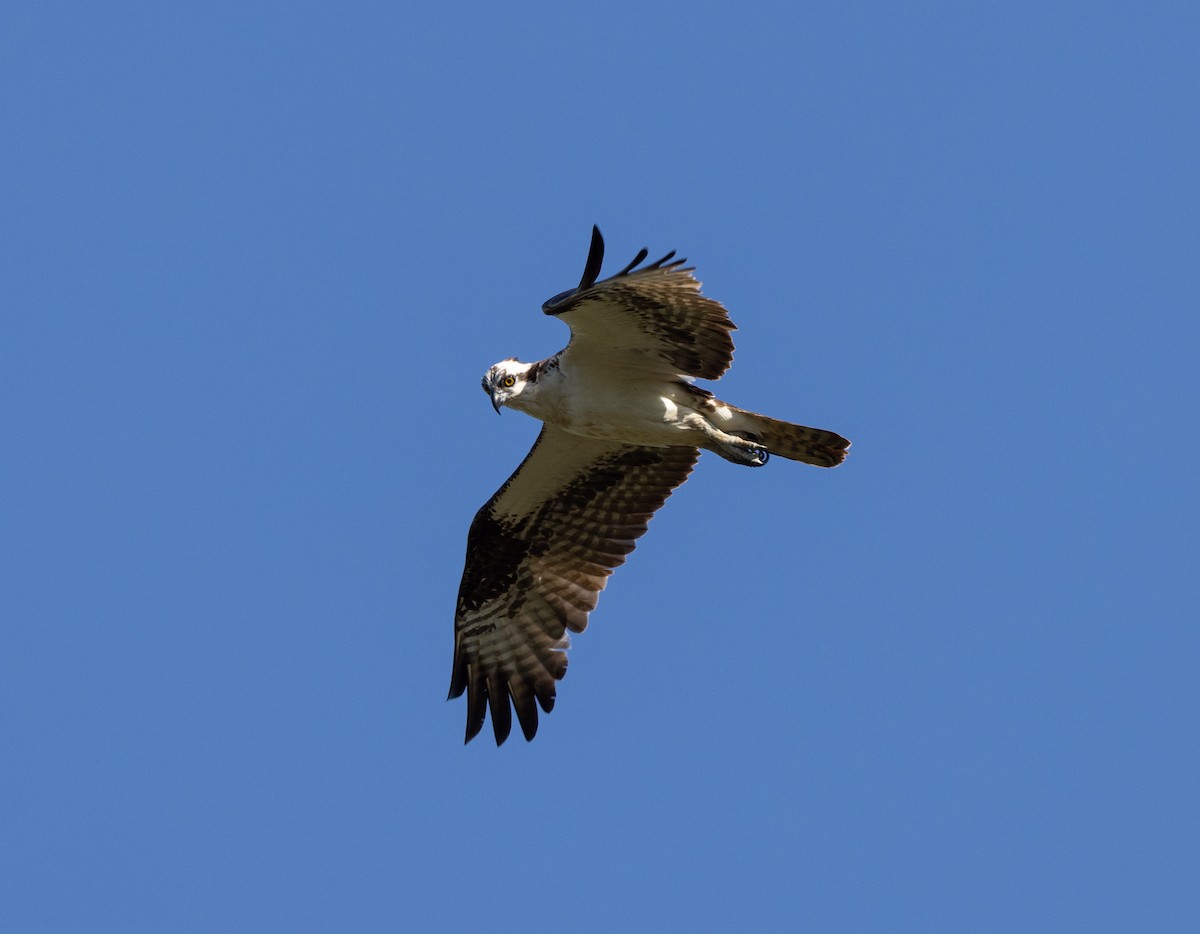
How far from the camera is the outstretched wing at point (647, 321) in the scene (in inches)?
419

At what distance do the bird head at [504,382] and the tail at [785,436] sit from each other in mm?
1434

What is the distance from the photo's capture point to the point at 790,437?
12.0m


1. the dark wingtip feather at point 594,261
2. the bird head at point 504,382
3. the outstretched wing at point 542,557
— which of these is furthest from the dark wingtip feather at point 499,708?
the dark wingtip feather at point 594,261

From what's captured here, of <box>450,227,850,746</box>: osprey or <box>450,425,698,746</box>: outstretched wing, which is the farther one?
<box>450,425,698,746</box>: outstretched wing

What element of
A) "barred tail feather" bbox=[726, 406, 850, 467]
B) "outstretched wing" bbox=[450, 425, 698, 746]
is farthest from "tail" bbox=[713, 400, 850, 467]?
"outstretched wing" bbox=[450, 425, 698, 746]

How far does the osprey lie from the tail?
0.03 feet

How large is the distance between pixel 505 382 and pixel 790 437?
208 centimetres

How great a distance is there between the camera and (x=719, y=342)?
11.3 meters

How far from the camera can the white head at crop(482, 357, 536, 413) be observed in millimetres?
11812

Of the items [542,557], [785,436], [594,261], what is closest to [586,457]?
[542,557]

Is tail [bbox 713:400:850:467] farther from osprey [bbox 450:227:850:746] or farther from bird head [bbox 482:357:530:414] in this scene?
bird head [bbox 482:357:530:414]

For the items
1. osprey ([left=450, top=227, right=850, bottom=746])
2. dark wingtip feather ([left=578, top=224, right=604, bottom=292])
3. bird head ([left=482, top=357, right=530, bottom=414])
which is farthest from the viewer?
bird head ([left=482, top=357, right=530, bottom=414])

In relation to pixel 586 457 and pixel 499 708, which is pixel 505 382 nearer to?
pixel 586 457

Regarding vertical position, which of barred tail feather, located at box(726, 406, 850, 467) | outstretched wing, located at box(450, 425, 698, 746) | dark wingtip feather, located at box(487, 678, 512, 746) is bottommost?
dark wingtip feather, located at box(487, 678, 512, 746)
